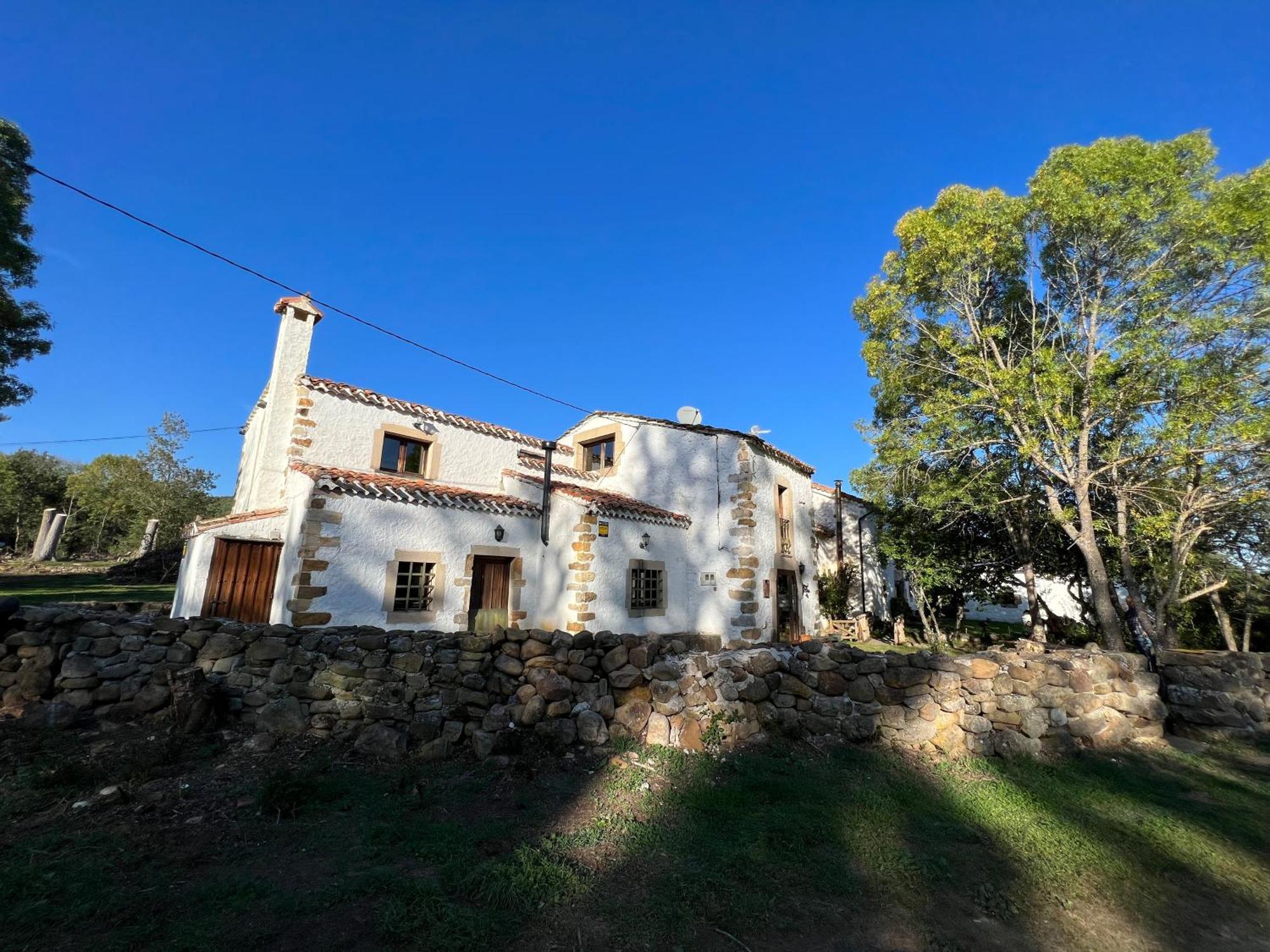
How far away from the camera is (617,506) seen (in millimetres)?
12648

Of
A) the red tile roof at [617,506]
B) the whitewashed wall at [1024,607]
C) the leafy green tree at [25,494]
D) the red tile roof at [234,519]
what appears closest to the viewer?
the red tile roof at [234,519]

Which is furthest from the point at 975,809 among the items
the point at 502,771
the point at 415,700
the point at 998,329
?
the point at 998,329

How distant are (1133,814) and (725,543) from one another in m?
10.3

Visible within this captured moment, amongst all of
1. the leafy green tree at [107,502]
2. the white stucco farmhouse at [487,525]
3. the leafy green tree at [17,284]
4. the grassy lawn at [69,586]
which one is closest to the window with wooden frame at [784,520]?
the white stucco farmhouse at [487,525]

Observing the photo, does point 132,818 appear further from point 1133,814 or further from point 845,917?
point 1133,814

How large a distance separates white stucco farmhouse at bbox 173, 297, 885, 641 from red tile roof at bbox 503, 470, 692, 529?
0.19 feet

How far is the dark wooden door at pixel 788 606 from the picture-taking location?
54.4 feet

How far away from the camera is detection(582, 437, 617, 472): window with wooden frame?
1644 centimetres

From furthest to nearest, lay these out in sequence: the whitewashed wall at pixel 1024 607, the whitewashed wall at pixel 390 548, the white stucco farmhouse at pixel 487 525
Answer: the whitewashed wall at pixel 1024 607 → the white stucco farmhouse at pixel 487 525 → the whitewashed wall at pixel 390 548

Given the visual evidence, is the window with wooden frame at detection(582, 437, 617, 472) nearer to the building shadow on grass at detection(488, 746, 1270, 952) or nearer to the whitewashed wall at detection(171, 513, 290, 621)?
the whitewashed wall at detection(171, 513, 290, 621)

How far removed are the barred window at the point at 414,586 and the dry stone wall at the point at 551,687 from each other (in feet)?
14.7

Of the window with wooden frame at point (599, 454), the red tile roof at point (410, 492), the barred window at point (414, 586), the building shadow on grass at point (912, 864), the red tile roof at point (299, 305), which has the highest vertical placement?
the red tile roof at point (299, 305)

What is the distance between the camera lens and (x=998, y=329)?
12.5 metres

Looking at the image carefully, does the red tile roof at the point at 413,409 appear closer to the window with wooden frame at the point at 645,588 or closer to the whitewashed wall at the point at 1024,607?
the window with wooden frame at the point at 645,588
